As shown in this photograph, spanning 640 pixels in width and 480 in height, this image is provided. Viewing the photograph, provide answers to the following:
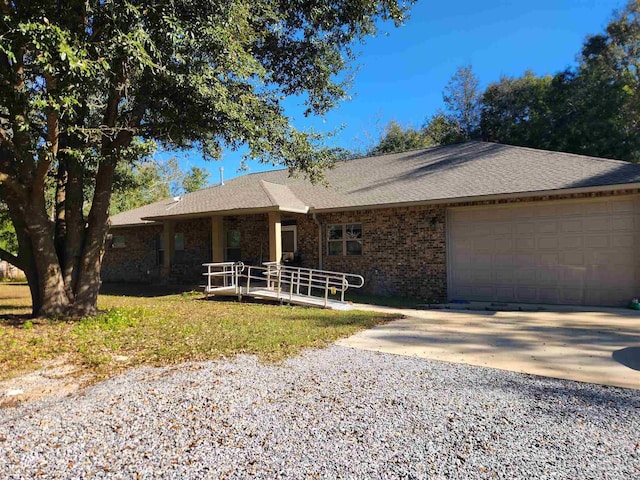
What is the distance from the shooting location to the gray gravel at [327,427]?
119 inches

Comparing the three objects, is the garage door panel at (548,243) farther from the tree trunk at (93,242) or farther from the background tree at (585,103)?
the background tree at (585,103)

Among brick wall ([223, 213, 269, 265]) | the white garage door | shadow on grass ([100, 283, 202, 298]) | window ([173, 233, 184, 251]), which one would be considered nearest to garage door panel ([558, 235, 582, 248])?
the white garage door

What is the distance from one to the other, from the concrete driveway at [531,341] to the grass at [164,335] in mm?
1011

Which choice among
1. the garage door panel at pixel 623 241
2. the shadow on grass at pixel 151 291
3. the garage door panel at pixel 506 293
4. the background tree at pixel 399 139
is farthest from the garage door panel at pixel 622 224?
the background tree at pixel 399 139

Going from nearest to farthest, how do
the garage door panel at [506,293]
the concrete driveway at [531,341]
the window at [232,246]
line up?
1. the concrete driveway at [531,341]
2. the garage door panel at [506,293]
3. the window at [232,246]

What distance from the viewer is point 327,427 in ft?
12.0

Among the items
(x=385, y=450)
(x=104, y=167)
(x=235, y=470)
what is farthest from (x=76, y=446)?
(x=104, y=167)

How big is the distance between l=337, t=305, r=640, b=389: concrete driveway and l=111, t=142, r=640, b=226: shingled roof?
3306mm

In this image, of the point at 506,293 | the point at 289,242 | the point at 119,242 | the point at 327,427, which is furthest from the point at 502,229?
the point at 119,242

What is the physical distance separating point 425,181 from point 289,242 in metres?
5.17

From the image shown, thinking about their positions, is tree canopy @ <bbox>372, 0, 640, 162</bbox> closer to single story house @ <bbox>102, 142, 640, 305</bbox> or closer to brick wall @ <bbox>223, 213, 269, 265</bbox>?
single story house @ <bbox>102, 142, 640, 305</bbox>

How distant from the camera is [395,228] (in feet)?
43.3

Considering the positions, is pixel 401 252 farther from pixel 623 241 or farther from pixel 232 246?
pixel 232 246

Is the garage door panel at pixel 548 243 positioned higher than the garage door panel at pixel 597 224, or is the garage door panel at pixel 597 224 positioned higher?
the garage door panel at pixel 597 224
